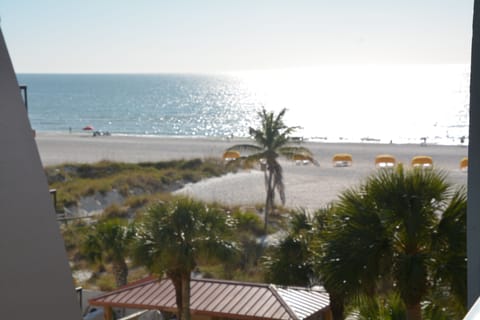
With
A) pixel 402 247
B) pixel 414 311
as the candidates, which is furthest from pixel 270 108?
pixel 414 311

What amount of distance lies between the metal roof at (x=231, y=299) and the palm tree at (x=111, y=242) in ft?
8.09

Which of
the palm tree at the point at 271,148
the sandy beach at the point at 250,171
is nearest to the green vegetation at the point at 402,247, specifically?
the palm tree at the point at 271,148

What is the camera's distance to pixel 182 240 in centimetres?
993

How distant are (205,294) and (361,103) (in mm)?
105130

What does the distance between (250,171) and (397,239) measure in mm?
34480

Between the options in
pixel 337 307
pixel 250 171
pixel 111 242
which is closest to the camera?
pixel 337 307

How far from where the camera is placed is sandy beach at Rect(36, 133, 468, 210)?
33719 millimetres

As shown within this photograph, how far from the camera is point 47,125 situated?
81938 mm

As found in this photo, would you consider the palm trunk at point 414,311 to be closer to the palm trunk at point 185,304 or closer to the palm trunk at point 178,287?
the palm trunk at point 185,304

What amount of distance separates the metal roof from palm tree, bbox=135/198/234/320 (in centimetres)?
86

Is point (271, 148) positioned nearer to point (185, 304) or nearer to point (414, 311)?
point (185, 304)

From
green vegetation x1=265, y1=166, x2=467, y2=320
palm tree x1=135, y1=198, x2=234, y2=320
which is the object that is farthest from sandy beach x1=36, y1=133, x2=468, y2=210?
green vegetation x1=265, y1=166, x2=467, y2=320

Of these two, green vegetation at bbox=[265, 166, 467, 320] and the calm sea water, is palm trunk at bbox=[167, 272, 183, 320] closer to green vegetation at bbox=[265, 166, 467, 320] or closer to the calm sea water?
green vegetation at bbox=[265, 166, 467, 320]

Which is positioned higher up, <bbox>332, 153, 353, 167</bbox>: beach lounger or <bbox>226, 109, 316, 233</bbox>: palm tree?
<bbox>226, 109, 316, 233</bbox>: palm tree
